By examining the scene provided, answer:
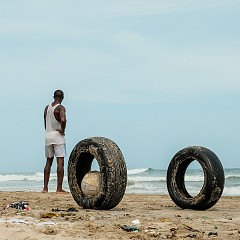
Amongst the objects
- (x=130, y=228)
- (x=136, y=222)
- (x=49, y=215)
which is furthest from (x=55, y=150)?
(x=130, y=228)

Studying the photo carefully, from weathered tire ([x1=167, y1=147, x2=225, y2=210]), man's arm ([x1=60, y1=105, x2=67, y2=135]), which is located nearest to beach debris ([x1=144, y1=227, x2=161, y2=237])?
weathered tire ([x1=167, y1=147, x2=225, y2=210])

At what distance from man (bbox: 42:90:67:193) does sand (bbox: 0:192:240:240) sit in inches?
123

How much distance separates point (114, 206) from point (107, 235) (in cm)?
302

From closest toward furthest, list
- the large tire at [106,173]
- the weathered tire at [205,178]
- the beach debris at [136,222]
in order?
the beach debris at [136,222] → the large tire at [106,173] → the weathered tire at [205,178]

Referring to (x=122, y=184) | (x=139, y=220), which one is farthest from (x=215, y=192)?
(x=139, y=220)

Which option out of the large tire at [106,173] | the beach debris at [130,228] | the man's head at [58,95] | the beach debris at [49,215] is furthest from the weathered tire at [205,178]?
the man's head at [58,95]

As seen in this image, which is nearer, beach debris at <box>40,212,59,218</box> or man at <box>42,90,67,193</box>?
beach debris at <box>40,212,59,218</box>

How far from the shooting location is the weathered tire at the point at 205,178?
10.5 meters

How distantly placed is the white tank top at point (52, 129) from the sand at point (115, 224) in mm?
3159

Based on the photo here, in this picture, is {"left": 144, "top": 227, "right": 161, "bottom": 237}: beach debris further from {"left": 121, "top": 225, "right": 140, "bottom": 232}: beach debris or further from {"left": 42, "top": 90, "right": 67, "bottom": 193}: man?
{"left": 42, "top": 90, "right": 67, "bottom": 193}: man

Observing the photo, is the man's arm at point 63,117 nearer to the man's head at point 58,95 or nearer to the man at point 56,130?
the man at point 56,130

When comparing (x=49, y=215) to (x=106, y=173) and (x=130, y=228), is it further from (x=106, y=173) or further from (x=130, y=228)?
(x=130, y=228)

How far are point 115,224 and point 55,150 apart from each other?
5.84 metres

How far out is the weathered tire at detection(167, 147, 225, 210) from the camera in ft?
34.4
